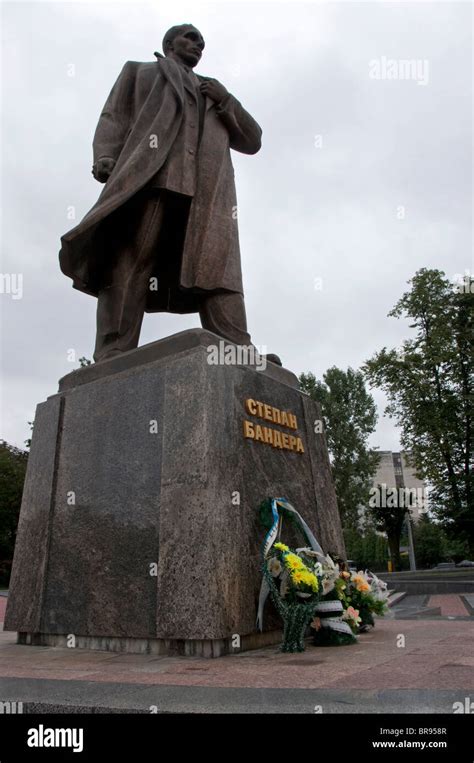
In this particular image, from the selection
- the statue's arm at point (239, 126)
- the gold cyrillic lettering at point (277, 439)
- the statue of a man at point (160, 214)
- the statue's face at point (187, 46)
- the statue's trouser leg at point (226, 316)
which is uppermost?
the statue's face at point (187, 46)

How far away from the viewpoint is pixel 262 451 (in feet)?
17.8

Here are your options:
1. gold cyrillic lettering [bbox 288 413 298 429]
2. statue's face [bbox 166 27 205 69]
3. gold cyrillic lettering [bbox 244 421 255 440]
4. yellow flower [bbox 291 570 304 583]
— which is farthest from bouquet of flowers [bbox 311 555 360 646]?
statue's face [bbox 166 27 205 69]

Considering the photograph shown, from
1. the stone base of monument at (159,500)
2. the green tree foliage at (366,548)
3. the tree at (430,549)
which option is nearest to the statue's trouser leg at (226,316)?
the stone base of monument at (159,500)

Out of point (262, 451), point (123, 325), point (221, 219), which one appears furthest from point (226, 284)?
point (262, 451)

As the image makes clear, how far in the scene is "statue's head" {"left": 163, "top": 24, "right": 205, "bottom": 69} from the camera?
7.11 meters

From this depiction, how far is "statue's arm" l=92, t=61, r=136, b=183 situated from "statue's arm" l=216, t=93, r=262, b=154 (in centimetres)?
100

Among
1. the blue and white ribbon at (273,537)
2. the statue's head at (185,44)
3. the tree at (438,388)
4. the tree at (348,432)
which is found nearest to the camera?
the blue and white ribbon at (273,537)

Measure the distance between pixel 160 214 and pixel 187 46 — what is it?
224cm

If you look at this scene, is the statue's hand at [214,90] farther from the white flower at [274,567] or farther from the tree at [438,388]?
the tree at [438,388]

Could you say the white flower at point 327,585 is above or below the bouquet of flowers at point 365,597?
above

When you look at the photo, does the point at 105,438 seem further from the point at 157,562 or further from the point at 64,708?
the point at 64,708

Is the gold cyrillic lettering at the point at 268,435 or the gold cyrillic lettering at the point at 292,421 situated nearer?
the gold cyrillic lettering at the point at 268,435

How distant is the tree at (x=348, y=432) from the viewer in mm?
42938

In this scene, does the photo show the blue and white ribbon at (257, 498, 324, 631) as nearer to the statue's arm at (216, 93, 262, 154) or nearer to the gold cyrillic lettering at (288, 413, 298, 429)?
the gold cyrillic lettering at (288, 413, 298, 429)
